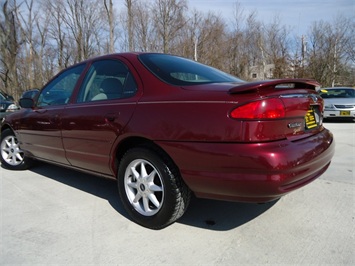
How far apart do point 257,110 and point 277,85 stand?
0.37 m

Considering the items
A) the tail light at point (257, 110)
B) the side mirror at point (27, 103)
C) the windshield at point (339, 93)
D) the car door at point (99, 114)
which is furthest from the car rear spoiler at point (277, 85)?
the windshield at point (339, 93)

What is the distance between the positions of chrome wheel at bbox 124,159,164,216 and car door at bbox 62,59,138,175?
0.29m

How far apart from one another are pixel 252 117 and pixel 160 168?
87cm

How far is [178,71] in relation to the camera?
2842 mm

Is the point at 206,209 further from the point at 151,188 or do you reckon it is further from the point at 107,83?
the point at 107,83

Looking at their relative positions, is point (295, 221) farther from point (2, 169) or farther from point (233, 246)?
point (2, 169)

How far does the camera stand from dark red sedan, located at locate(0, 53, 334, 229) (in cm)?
207

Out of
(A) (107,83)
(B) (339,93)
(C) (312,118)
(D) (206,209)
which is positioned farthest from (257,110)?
(B) (339,93)

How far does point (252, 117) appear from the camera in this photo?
2049 mm

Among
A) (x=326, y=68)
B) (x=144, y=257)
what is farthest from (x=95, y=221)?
(x=326, y=68)

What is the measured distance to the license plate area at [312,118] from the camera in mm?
2473

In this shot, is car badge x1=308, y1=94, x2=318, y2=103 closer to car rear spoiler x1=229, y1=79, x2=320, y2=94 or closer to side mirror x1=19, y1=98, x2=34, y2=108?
car rear spoiler x1=229, y1=79, x2=320, y2=94

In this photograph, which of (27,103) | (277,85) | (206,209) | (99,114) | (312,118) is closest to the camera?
(277,85)

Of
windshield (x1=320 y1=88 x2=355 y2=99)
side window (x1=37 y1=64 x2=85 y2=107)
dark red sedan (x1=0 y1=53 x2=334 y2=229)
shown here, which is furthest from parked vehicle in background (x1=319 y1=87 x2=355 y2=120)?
side window (x1=37 y1=64 x2=85 y2=107)
